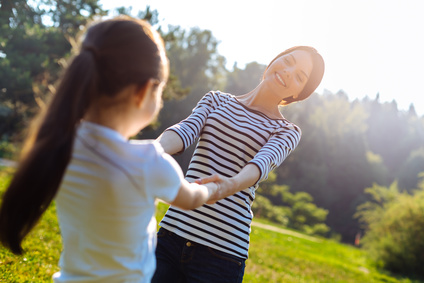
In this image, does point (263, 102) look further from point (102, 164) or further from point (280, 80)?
point (102, 164)

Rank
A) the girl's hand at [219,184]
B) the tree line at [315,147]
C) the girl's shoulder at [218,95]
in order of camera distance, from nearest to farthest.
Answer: the girl's hand at [219,184], the girl's shoulder at [218,95], the tree line at [315,147]

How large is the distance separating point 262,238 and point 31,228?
38.4 ft

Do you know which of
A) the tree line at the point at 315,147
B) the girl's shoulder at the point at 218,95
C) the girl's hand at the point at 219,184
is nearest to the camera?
the girl's hand at the point at 219,184

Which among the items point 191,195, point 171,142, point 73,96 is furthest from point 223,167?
point 73,96

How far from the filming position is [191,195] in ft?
4.70

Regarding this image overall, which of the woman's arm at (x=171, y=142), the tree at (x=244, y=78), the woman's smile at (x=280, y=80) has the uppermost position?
the woman's smile at (x=280, y=80)

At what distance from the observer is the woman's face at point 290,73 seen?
2.39 meters

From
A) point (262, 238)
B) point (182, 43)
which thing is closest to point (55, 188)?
point (262, 238)

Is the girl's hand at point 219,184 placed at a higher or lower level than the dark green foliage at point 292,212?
higher

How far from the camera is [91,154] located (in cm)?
123

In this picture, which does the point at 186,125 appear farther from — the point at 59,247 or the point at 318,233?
the point at 318,233

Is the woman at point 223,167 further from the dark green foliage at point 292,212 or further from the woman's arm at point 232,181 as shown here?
the dark green foliage at point 292,212

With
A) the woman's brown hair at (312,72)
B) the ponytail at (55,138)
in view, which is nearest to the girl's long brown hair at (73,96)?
the ponytail at (55,138)

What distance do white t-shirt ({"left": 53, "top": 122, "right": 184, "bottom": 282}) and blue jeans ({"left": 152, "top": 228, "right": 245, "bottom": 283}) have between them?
0.72 meters
